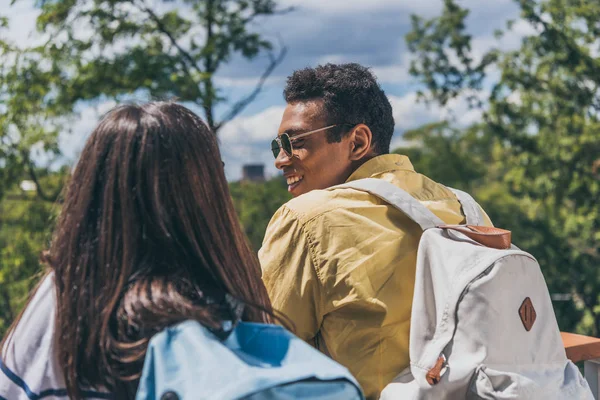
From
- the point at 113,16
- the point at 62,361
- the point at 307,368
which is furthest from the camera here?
the point at 113,16

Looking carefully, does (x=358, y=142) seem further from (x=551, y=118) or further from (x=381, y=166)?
(x=551, y=118)

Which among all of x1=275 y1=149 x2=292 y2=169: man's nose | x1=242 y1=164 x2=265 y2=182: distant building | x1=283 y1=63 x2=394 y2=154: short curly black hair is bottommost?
x1=242 y1=164 x2=265 y2=182: distant building

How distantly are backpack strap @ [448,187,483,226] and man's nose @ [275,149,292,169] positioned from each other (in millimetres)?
551

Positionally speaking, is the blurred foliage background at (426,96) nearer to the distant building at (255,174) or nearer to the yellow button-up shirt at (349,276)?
the distant building at (255,174)

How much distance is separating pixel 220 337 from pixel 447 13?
30.1 ft

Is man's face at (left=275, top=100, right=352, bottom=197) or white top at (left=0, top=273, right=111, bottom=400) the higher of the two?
man's face at (left=275, top=100, right=352, bottom=197)

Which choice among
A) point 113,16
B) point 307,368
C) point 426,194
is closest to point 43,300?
point 307,368

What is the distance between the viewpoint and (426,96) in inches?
401

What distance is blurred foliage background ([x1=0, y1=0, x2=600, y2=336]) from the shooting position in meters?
8.73

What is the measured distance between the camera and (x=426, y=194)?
2.24m

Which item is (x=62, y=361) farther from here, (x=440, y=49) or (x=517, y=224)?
(x=517, y=224)

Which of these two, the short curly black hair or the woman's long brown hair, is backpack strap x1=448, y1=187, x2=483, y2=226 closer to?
the short curly black hair

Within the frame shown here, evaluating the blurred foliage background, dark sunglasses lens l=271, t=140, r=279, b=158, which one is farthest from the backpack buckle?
the blurred foliage background

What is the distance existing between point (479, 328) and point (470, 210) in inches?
21.0
